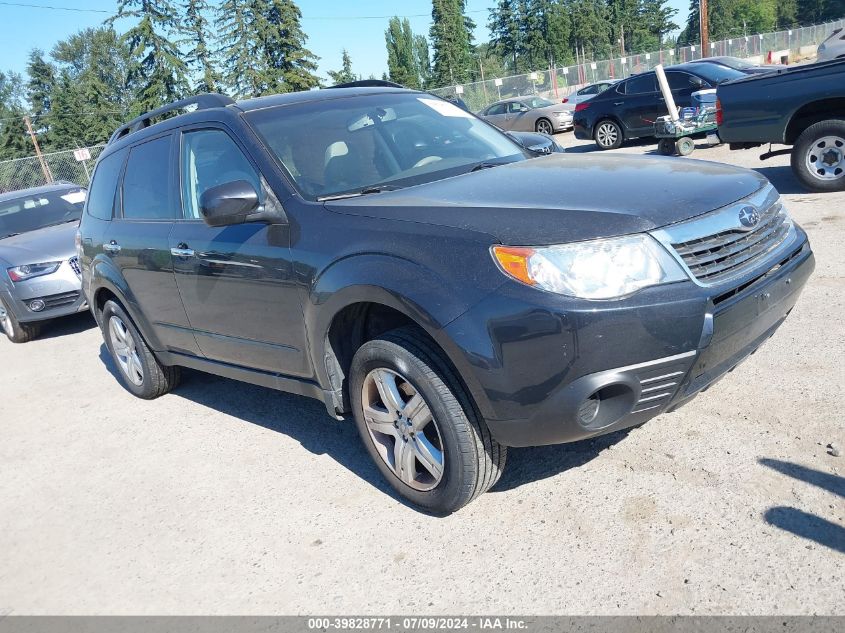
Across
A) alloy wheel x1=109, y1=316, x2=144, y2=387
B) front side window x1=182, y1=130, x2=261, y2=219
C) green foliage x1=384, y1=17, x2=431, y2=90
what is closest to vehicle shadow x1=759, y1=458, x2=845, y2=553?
front side window x1=182, y1=130, x2=261, y2=219

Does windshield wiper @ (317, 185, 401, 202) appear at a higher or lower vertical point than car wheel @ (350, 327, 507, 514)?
higher

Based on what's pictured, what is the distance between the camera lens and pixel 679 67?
44.6ft

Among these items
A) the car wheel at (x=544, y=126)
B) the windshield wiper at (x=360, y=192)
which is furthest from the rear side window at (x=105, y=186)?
the car wheel at (x=544, y=126)

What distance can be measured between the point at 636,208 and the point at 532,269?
502 millimetres

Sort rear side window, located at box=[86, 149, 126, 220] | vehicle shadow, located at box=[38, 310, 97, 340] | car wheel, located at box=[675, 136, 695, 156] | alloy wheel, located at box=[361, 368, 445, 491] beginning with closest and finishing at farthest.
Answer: alloy wheel, located at box=[361, 368, 445, 491]
rear side window, located at box=[86, 149, 126, 220]
vehicle shadow, located at box=[38, 310, 97, 340]
car wheel, located at box=[675, 136, 695, 156]

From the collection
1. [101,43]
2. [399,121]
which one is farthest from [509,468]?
[101,43]

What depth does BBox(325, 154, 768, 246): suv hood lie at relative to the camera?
2605mm

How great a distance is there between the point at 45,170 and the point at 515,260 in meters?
27.9

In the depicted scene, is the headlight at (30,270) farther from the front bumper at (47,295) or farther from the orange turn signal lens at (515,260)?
the orange turn signal lens at (515,260)

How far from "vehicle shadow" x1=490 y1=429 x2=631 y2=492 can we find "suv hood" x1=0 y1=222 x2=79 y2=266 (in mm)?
6436

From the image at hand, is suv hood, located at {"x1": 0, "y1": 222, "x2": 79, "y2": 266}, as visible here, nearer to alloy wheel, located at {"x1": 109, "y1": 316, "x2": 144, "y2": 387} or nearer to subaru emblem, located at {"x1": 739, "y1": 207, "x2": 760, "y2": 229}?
alloy wheel, located at {"x1": 109, "y1": 316, "x2": 144, "y2": 387}

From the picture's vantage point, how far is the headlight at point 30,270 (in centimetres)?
782

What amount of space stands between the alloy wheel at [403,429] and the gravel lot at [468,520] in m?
→ 0.23

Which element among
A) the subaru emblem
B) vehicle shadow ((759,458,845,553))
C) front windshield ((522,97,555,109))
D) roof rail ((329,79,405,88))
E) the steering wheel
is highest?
roof rail ((329,79,405,88))
